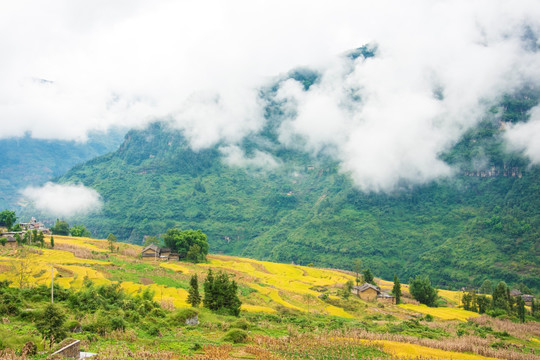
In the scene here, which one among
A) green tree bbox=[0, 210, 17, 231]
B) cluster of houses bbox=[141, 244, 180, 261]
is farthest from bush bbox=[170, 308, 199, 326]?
green tree bbox=[0, 210, 17, 231]

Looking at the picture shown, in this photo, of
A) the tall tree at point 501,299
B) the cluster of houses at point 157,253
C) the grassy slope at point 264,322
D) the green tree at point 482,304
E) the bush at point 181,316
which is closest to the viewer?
the grassy slope at point 264,322

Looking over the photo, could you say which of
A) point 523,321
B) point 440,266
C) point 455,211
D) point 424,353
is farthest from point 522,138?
point 424,353

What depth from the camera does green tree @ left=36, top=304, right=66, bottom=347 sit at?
19.9 m

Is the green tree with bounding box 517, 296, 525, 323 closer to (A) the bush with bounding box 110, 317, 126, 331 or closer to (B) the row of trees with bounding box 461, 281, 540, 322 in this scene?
(B) the row of trees with bounding box 461, 281, 540, 322

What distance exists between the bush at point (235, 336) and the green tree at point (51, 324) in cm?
1004

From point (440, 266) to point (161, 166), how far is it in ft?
437

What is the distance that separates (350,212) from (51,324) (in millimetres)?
136746

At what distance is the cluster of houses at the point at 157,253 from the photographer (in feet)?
214

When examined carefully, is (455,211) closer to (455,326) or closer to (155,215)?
(455,326)

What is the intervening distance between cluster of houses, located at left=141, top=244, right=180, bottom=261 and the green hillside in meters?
66.7

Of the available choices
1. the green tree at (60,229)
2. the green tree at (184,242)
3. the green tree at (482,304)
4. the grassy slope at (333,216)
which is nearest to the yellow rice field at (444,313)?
the green tree at (482,304)

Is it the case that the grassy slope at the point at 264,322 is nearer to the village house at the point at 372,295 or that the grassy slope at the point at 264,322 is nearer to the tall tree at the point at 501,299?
the village house at the point at 372,295

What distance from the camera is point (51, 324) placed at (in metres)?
20.0

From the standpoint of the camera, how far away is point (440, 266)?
361 feet
